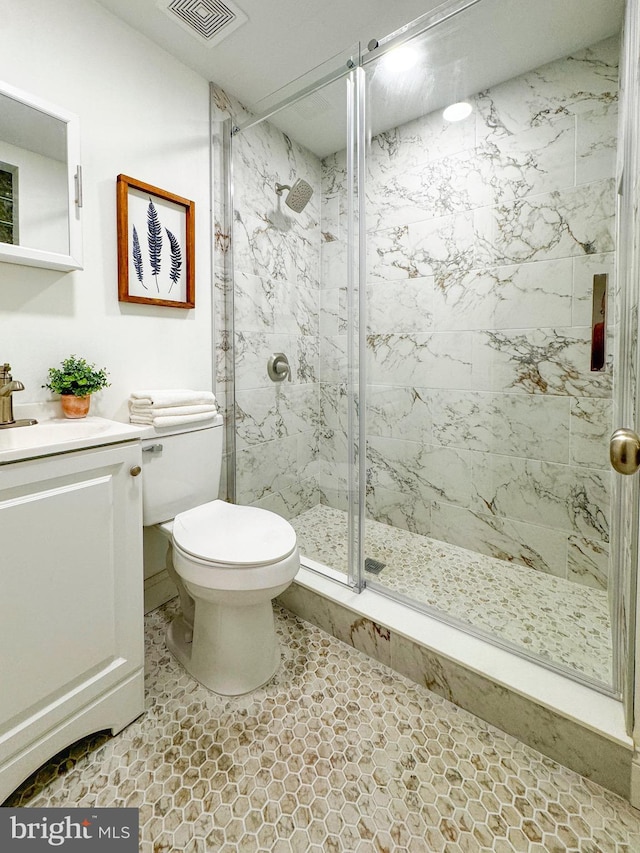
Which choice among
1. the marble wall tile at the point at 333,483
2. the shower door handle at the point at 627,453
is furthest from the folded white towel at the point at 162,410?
the shower door handle at the point at 627,453

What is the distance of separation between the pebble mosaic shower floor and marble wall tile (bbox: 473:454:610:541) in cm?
23

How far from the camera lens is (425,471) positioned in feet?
6.26

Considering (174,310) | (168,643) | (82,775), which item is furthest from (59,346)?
(82,775)

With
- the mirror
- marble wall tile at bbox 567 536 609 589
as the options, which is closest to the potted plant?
the mirror

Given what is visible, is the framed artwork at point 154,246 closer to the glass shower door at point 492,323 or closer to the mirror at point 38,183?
the mirror at point 38,183

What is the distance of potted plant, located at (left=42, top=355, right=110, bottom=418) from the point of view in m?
1.32

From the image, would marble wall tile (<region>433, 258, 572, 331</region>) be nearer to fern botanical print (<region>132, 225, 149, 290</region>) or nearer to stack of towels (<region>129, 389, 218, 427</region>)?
stack of towels (<region>129, 389, 218, 427</region>)

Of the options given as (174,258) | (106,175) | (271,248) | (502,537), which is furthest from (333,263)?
(502,537)

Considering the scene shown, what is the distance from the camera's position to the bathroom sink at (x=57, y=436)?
90 centimetres

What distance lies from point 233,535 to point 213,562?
158 millimetres

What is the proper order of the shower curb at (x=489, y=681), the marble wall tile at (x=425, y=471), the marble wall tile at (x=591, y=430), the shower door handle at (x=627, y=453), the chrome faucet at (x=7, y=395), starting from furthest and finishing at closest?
1. the marble wall tile at (x=425, y=471)
2. the marble wall tile at (x=591, y=430)
3. the chrome faucet at (x=7, y=395)
4. the shower curb at (x=489, y=681)
5. the shower door handle at (x=627, y=453)

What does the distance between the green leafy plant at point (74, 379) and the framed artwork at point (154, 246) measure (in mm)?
341

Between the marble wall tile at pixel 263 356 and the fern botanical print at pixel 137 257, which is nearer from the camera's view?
the fern botanical print at pixel 137 257

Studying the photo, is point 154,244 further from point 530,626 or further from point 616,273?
point 530,626
